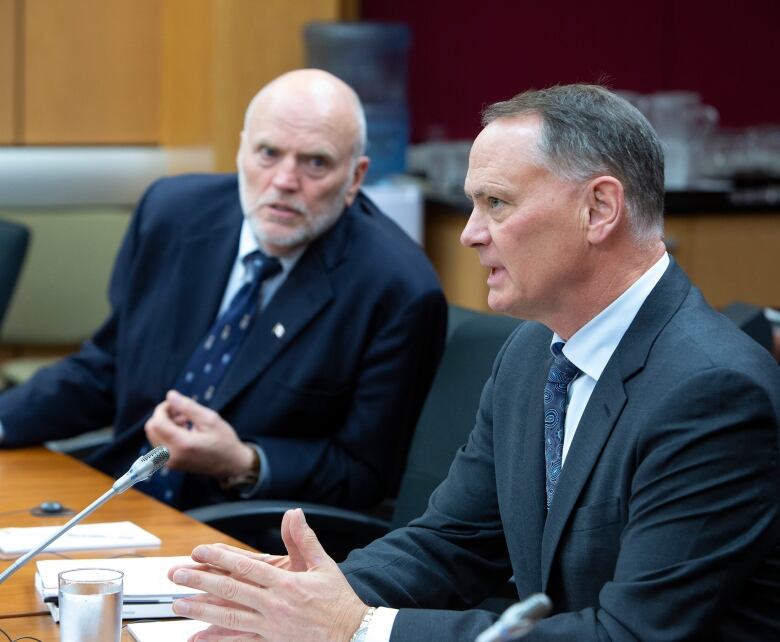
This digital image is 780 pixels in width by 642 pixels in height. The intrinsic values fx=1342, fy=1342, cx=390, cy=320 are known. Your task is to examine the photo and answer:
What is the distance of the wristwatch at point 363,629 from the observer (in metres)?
1.57

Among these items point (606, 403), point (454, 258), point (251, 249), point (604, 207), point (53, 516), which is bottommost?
point (454, 258)

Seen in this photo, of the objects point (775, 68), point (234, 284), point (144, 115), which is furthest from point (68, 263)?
point (775, 68)

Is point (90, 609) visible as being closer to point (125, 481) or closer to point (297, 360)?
point (125, 481)

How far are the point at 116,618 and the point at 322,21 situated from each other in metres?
3.76

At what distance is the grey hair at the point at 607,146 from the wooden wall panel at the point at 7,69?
13.4 ft

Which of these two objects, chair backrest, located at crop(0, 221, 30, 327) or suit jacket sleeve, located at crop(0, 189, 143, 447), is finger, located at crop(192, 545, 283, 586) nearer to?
suit jacket sleeve, located at crop(0, 189, 143, 447)

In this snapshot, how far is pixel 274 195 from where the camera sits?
2828 mm

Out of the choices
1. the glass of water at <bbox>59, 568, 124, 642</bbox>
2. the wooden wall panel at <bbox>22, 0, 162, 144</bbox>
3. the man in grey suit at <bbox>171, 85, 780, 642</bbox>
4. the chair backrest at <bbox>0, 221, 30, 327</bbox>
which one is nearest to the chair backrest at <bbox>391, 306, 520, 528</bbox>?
the man in grey suit at <bbox>171, 85, 780, 642</bbox>

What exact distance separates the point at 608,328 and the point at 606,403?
0.11 m

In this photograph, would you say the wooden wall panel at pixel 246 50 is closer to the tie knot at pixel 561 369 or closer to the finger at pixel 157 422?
the finger at pixel 157 422

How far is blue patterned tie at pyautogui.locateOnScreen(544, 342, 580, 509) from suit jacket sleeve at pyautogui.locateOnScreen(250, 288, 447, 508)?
3.17 ft

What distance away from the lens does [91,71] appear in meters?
5.48

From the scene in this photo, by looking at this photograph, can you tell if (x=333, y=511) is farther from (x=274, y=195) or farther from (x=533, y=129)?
(x=533, y=129)

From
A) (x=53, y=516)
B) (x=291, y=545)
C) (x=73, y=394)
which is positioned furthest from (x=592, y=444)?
(x=73, y=394)
